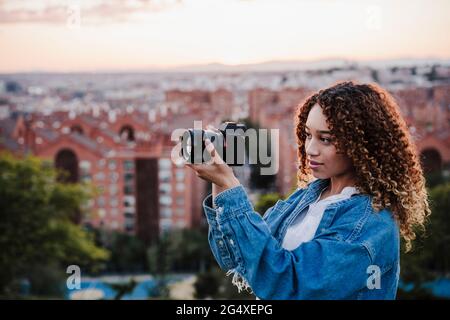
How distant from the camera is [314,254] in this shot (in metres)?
0.94

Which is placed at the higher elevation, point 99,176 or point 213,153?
point 213,153

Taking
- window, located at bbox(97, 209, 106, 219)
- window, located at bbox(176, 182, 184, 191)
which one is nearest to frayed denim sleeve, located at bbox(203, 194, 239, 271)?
window, located at bbox(176, 182, 184, 191)

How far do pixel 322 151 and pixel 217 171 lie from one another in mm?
145

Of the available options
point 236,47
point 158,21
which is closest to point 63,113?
point 158,21

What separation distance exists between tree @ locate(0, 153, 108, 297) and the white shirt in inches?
349

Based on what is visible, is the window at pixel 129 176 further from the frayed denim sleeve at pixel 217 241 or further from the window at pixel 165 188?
the frayed denim sleeve at pixel 217 241

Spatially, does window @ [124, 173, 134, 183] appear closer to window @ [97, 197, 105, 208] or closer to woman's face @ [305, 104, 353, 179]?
window @ [97, 197, 105, 208]

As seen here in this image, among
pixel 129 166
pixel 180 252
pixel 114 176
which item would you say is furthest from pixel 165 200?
pixel 180 252

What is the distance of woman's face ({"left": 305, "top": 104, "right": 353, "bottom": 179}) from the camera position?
1013 millimetres

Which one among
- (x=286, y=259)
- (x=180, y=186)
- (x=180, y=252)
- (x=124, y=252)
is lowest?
(x=124, y=252)

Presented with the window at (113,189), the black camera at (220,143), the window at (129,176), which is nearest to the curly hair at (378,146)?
the black camera at (220,143)

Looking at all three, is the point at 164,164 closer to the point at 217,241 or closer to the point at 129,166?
the point at 129,166

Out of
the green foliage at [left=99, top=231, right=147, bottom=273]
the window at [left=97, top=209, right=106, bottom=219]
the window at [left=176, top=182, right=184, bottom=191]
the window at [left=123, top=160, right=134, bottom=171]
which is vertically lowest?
the green foliage at [left=99, top=231, right=147, bottom=273]

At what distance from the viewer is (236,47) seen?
7.65 m
